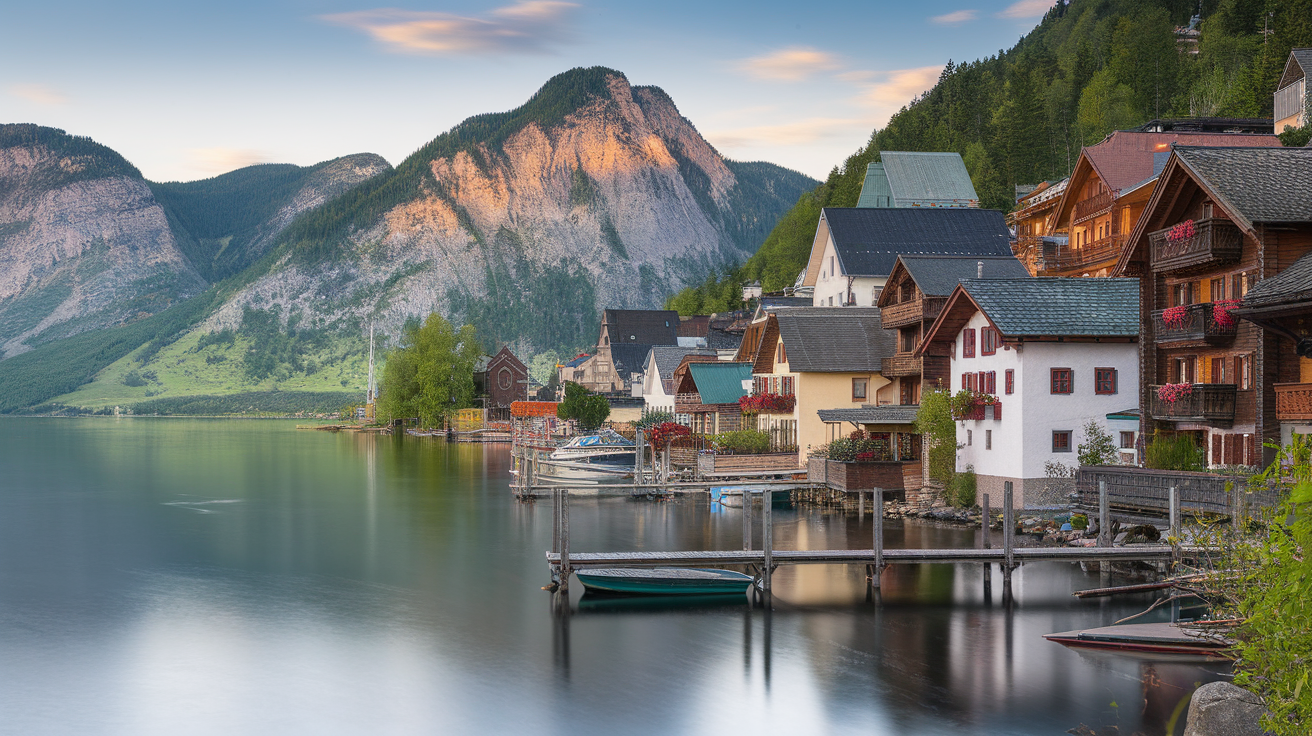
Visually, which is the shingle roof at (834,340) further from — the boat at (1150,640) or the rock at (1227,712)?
the rock at (1227,712)

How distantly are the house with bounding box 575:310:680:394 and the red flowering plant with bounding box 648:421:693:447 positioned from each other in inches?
2718

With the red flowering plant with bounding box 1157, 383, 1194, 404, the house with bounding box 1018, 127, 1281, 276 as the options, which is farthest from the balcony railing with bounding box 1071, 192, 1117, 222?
the red flowering plant with bounding box 1157, 383, 1194, 404

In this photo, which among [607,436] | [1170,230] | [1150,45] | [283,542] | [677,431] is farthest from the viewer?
[1150,45]

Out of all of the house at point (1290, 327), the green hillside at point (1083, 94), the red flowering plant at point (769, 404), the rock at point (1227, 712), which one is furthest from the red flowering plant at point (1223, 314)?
the green hillside at point (1083, 94)

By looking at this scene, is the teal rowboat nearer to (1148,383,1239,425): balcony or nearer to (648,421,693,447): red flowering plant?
(1148,383,1239,425): balcony

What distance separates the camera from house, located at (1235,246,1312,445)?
3077cm

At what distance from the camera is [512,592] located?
37750 millimetres

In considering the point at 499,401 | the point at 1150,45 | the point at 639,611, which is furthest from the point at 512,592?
the point at 499,401

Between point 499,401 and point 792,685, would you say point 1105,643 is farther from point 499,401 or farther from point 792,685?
point 499,401

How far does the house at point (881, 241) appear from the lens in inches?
3002

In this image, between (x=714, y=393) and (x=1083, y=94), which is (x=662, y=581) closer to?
(x=714, y=393)

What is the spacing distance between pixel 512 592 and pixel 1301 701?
28.4 metres

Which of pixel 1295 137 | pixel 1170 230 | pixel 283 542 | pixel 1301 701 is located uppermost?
pixel 1295 137

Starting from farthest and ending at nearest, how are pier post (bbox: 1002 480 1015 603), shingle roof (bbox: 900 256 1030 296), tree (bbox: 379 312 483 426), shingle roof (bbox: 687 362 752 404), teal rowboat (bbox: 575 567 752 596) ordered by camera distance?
1. tree (bbox: 379 312 483 426)
2. shingle roof (bbox: 687 362 752 404)
3. shingle roof (bbox: 900 256 1030 296)
4. teal rowboat (bbox: 575 567 752 596)
5. pier post (bbox: 1002 480 1015 603)
